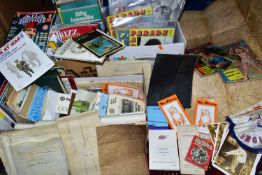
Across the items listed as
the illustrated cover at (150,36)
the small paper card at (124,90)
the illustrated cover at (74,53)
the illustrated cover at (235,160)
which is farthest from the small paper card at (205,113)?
the illustrated cover at (74,53)

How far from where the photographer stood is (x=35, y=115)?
4.23 feet

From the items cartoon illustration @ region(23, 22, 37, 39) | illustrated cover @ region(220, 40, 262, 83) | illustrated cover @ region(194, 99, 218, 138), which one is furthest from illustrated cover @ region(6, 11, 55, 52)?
illustrated cover @ region(220, 40, 262, 83)

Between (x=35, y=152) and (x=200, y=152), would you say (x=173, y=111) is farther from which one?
(x=35, y=152)

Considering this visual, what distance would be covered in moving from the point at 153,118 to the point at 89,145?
317mm

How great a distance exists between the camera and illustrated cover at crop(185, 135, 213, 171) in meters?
1.16

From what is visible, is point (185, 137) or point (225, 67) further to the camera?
point (225, 67)

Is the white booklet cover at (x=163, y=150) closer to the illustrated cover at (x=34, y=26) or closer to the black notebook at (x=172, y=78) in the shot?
the black notebook at (x=172, y=78)

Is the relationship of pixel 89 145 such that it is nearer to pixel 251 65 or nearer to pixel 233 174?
pixel 233 174

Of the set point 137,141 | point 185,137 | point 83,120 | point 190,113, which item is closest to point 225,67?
point 190,113

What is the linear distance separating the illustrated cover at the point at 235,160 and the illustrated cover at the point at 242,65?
1.00 ft

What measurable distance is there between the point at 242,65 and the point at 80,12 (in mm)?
850

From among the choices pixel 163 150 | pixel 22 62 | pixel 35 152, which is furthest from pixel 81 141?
pixel 22 62

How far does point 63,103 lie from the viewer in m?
1.32

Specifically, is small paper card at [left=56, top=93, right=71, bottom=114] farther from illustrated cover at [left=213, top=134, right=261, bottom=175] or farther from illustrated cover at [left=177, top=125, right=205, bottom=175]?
illustrated cover at [left=213, top=134, right=261, bottom=175]
